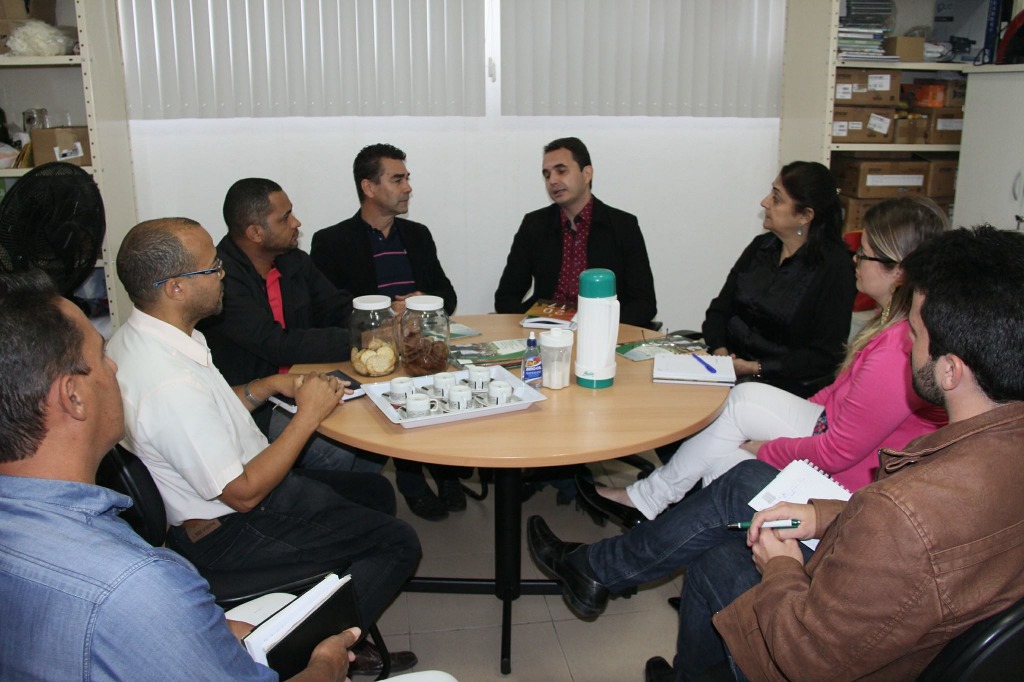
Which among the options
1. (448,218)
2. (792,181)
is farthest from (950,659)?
(448,218)

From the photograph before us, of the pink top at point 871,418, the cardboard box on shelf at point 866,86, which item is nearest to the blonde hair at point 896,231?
the pink top at point 871,418

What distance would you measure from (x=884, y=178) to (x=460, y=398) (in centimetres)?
286

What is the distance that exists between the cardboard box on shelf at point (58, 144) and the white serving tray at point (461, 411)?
213 centimetres

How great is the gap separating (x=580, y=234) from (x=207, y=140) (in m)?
1.85

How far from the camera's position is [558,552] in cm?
226

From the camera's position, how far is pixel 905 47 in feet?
12.3

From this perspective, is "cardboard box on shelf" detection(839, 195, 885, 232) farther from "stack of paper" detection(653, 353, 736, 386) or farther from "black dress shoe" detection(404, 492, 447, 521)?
"black dress shoe" detection(404, 492, 447, 521)

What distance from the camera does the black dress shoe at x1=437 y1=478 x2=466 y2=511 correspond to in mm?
3107

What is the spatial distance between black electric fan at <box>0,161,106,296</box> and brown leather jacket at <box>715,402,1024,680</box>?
2.13 m

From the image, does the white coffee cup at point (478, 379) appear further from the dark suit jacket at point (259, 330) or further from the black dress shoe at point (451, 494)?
the black dress shoe at point (451, 494)

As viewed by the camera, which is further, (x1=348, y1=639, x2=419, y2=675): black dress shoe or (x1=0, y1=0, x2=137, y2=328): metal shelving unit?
(x1=0, y1=0, x2=137, y2=328): metal shelving unit

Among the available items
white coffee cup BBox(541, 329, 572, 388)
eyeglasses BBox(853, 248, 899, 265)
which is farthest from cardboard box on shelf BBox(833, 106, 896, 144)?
white coffee cup BBox(541, 329, 572, 388)

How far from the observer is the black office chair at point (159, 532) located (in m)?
1.61

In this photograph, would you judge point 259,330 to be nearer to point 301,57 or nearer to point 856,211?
point 301,57
